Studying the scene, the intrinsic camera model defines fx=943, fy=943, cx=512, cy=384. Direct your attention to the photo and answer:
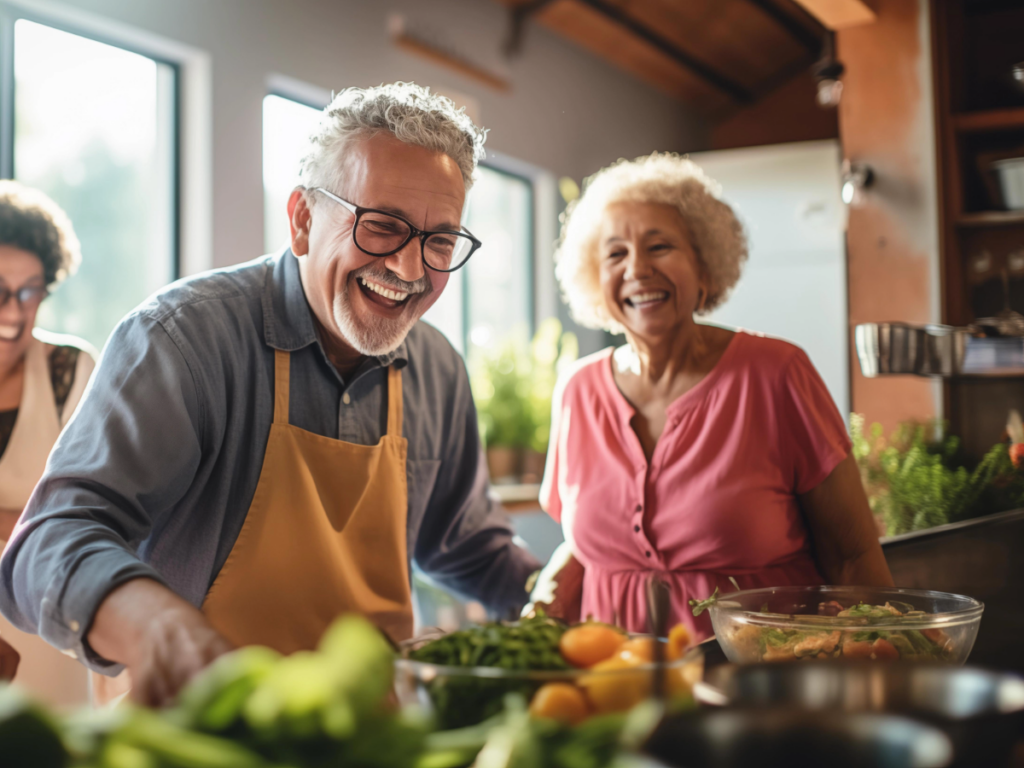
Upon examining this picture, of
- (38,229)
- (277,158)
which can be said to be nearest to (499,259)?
(277,158)

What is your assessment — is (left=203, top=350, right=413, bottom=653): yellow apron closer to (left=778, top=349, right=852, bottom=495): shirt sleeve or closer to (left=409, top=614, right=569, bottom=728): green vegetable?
(left=409, top=614, right=569, bottom=728): green vegetable

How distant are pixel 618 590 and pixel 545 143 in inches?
174

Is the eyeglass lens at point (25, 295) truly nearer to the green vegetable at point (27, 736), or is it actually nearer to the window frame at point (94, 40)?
the window frame at point (94, 40)

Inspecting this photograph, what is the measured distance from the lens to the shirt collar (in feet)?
4.58

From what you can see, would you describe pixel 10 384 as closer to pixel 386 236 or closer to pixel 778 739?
pixel 386 236

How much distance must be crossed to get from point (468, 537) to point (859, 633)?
30.4 inches

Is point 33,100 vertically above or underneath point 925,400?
above

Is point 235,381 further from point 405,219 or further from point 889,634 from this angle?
point 889,634

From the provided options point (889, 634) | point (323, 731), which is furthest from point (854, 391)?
point (323, 731)

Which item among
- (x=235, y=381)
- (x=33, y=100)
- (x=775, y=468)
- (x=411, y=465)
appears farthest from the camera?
(x=33, y=100)

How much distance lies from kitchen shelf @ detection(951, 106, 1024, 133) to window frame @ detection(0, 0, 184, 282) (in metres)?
2.91

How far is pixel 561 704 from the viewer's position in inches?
23.9

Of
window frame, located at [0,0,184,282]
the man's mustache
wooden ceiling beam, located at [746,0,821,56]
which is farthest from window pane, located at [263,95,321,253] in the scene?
wooden ceiling beam, located at [746,0,821,56]

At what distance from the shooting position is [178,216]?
3.62 metres
